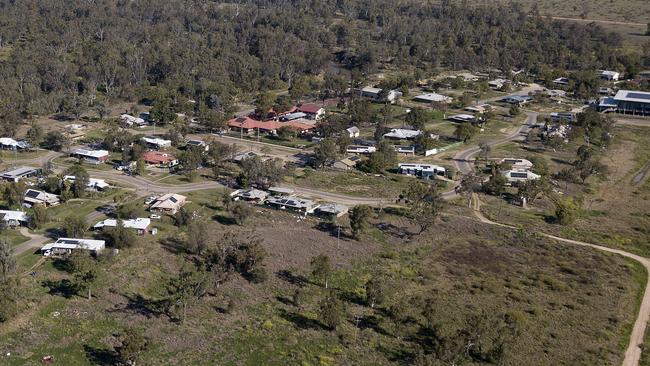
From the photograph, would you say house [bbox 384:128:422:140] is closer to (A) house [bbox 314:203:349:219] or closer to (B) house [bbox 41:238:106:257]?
(A) house [bbox 314:203:349:219]

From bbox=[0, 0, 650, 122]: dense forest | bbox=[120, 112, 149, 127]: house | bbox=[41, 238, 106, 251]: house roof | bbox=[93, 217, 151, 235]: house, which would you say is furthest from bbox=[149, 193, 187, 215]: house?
bbox=[0, 0, 650, 122]: dense forest

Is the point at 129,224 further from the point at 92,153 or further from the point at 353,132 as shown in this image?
the point at 353,132

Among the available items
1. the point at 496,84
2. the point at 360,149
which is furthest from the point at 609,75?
the point at 360,149

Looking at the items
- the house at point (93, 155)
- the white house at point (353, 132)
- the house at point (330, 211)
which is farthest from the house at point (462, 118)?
the house at point (93, 155)

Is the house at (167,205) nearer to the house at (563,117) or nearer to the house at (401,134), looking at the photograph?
the house at (401,134)

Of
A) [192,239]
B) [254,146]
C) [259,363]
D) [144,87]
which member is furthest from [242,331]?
[144,87]

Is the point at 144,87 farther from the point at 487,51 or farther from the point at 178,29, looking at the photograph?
the point at 487,51
